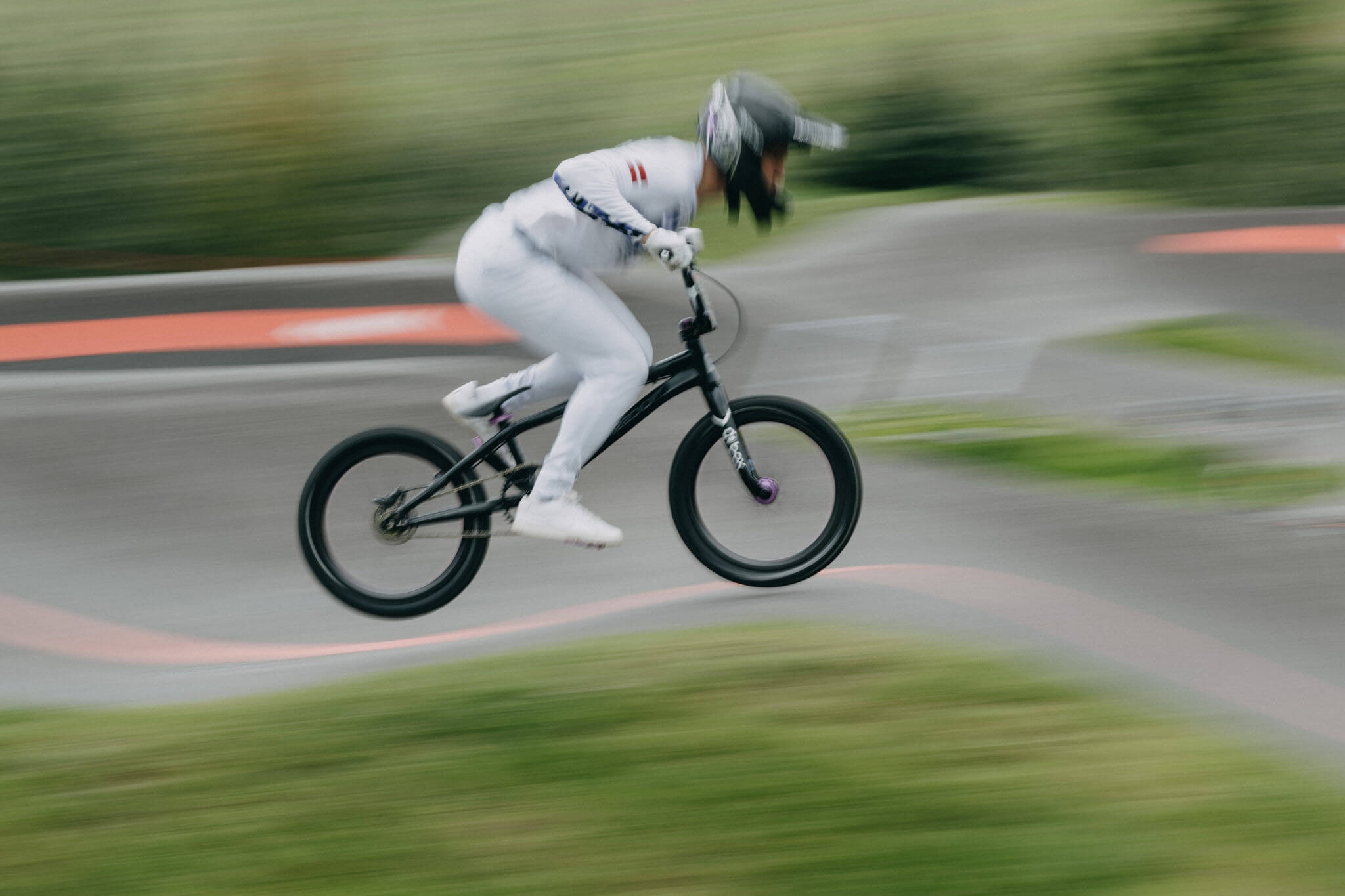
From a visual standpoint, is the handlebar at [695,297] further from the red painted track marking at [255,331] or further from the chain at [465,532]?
the red painted track marking at [255,331]

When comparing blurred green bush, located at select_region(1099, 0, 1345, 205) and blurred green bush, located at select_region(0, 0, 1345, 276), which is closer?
blurred green bush, located at select_region(0, 0, 1345, 276)

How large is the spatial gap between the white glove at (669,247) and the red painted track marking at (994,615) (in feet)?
4.54

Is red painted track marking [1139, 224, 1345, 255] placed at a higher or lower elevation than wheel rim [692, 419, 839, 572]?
higher

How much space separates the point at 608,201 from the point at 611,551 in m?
1.87

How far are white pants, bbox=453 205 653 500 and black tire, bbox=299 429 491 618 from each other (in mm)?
392

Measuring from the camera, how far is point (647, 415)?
17.6 feet

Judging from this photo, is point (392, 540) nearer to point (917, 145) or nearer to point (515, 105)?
point (515, 105)

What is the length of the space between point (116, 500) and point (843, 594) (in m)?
3.71

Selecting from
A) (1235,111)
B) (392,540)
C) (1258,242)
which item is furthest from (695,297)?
(1235,111)

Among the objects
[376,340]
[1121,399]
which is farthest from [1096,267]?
[376,340]

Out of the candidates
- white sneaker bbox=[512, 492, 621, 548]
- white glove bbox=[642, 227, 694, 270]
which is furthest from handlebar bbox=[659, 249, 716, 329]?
white sneaker bbox=[512, 492, 621, 548]

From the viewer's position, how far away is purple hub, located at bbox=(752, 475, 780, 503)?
531 centimetres

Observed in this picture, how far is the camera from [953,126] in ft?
43.7

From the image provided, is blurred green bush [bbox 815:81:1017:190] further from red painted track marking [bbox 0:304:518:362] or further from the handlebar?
the handlebar
